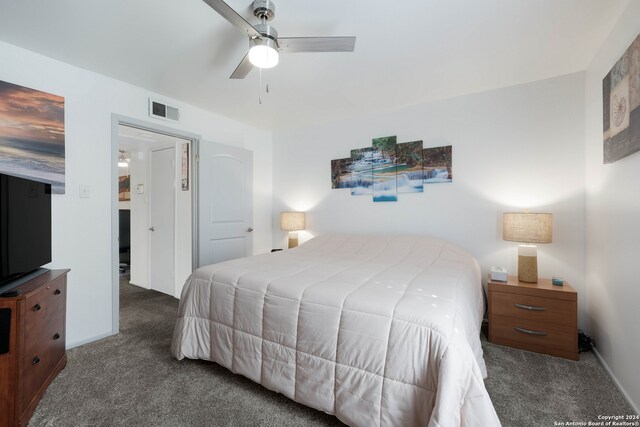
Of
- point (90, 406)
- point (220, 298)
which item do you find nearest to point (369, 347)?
point (220, 298)

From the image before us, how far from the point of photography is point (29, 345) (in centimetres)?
148

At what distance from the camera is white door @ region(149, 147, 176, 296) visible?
3539 millimetres

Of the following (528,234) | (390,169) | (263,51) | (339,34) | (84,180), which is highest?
(339,34)

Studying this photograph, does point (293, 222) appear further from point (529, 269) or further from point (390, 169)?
point (529, 269)

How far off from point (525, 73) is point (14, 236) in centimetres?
390

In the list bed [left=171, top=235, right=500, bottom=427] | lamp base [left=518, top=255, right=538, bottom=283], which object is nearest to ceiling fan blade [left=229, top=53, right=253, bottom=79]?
bed [left=171, top=235, right=500, bottom=427]

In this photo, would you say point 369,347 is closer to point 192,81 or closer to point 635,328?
point 635,328

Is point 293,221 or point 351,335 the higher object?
point 293,221

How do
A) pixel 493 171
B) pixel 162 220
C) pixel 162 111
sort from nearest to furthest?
pixel 493 171 → pixel 162 111 → pixel 162 220

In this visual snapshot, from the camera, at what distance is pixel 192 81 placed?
2.53 meters

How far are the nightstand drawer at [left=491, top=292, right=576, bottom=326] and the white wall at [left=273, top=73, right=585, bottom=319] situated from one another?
0.54 meters

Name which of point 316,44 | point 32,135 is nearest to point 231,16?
point 316,44

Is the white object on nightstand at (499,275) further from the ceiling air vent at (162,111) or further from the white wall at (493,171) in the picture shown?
the ceiling air vent at (162,111)

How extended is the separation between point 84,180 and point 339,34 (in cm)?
236
